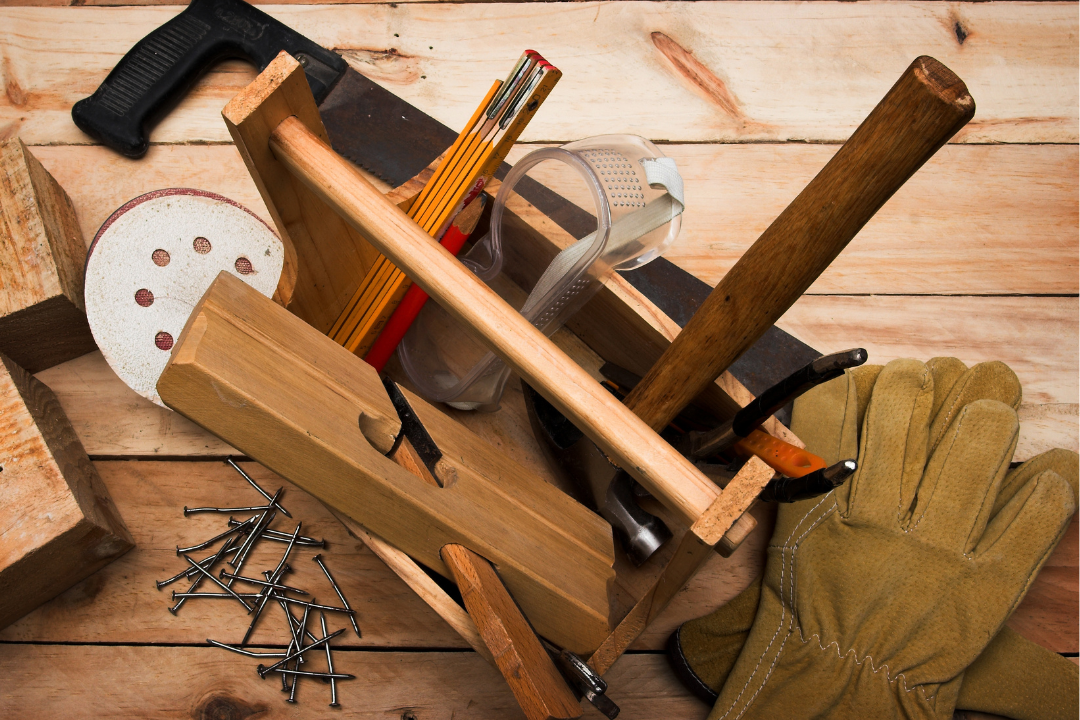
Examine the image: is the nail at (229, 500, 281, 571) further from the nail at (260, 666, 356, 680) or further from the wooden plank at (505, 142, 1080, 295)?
the wooden plank at (505, 142, 1080, 295)

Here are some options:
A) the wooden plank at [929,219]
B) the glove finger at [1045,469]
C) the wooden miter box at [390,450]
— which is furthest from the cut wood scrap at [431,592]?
the glove finger at [1045,469]

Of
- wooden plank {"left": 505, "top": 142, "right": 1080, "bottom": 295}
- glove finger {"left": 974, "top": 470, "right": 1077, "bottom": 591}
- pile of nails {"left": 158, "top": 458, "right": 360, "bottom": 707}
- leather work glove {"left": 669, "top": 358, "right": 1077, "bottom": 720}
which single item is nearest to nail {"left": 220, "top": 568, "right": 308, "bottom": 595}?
pile of nails {"left": 158, "top": 458, "right": 360, "bottom": 707}

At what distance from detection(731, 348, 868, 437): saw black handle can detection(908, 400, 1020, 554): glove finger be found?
349mm

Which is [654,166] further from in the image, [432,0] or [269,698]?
[269,698]

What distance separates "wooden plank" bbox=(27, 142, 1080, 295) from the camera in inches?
41.6

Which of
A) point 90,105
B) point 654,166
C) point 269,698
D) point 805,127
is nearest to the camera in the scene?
point 654,166

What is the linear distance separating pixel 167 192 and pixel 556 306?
1.85ft

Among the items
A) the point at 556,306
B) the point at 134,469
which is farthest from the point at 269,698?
the point at 556,306

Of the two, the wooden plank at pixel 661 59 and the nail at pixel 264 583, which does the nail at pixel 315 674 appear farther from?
the wooden plank at pixel 661 59

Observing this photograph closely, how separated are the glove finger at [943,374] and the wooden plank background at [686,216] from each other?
7cm

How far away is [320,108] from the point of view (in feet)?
3.49

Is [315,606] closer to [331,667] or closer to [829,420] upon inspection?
[331,667]

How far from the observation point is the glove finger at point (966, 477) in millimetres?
877

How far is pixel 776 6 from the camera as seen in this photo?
1.20m
